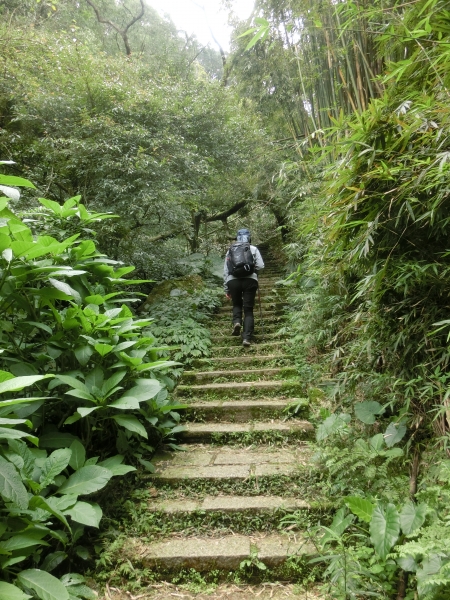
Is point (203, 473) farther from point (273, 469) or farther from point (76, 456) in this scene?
point (76, 456)

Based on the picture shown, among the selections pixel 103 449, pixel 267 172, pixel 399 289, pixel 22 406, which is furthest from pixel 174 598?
pixel 267 172

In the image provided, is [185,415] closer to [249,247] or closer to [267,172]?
[249,247]

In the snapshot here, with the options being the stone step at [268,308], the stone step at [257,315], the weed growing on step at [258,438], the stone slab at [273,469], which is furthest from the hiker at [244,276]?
the stone slab at [273,469]

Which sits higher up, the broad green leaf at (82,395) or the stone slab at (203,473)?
the broad green leaf at (82,395)

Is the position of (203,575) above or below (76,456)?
below

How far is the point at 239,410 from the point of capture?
335 centimetres

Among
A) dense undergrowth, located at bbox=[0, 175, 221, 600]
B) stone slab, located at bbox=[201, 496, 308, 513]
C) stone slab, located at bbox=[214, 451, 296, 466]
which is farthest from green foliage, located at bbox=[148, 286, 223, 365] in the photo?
stone slab, located at bbox=[201, 496, 308, 513]

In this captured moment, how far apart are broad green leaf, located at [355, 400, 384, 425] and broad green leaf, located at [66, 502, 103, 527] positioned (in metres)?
1.67

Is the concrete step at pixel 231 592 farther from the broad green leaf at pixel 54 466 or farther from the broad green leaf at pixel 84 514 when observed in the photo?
the broad green leaf at pixel 54 466

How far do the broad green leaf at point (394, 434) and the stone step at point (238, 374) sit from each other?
166cm

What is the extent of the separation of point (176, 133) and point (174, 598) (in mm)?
5992

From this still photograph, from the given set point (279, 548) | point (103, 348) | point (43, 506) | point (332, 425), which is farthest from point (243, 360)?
point (43, 506)

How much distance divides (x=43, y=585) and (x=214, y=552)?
0.90 meters

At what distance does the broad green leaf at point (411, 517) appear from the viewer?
1526 mm
